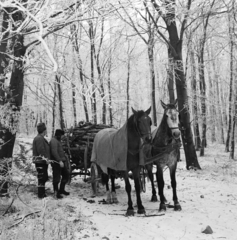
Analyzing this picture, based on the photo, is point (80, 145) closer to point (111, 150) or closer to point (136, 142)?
point (111, 150)

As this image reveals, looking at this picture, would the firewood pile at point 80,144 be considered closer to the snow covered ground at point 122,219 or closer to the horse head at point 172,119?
the snow covered ground at point 122,219

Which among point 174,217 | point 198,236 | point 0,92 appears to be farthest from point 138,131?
point 0,92

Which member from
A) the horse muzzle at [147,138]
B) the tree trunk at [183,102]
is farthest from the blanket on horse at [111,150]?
the tree trunk at [183,102]

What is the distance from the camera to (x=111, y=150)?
21.0 feet

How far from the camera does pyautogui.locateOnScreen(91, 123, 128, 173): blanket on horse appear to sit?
19.6 feet

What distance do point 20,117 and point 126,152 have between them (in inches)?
90.8

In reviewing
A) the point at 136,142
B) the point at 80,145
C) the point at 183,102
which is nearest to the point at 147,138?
the point at 136,142

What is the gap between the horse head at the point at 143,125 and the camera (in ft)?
18.6

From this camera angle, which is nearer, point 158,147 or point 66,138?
point 158,147

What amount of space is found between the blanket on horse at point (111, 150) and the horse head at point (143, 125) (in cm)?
36

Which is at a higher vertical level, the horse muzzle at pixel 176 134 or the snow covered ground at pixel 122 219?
the horse muzzle at pixel 176 134

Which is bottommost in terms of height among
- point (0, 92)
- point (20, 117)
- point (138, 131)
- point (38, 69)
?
point (138, 131)

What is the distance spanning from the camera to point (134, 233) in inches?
185

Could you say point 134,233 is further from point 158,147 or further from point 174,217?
point 158,147
